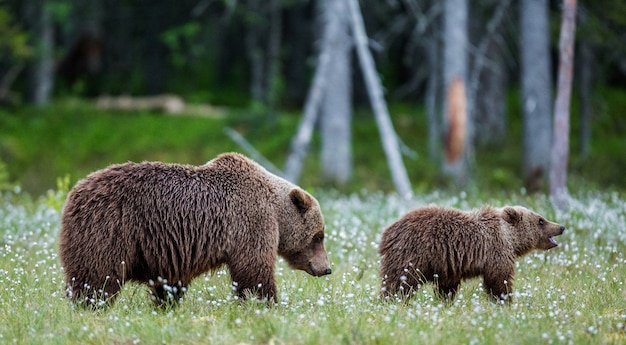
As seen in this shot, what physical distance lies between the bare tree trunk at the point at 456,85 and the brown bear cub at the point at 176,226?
1088 cm

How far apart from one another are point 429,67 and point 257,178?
19.5m

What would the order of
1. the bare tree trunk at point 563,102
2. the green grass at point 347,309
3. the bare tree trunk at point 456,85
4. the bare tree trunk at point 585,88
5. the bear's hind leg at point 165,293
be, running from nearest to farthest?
1. the green grass at point 347,309
2. the bear's hind leg at point 165,293
3. the bare tree trunk at point 563,102
4. the bare tree trunk at point 456,85
5. the bare tree trunk at point 585,88

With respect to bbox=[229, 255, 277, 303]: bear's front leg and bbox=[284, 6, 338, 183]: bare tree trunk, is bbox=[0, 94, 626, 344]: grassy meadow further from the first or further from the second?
bbox=[284, 6, 338, 183]: bare tree trunk

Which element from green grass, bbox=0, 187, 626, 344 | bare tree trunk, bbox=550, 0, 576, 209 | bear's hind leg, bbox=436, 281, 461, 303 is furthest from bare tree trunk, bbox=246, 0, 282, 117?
bear's hind leg, bbox=436, 281, 461, 303

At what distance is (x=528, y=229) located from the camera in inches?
349

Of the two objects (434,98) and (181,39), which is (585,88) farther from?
(181,39)

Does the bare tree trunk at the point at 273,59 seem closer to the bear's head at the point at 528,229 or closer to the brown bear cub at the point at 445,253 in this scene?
the bear's head at the point at 528,229

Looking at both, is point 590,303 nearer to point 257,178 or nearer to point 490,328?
point 490,328

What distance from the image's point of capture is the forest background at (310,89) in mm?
21844

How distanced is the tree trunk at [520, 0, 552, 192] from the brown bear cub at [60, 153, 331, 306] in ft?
48.5

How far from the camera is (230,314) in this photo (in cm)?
699

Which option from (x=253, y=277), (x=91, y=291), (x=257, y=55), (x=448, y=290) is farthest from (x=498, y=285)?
(x=257, y=55)

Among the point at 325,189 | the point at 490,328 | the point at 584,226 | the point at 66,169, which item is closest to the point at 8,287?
the point at 490,328

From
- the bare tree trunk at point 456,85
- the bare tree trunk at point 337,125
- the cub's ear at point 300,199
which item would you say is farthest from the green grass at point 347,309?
Answer: the bare tree trunk at point 337,125
